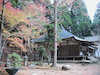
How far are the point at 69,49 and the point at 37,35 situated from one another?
12.9ft

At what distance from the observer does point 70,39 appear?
1207 centimetres

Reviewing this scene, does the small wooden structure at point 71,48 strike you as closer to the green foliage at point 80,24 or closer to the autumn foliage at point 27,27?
the autumn foliage at point 27,27

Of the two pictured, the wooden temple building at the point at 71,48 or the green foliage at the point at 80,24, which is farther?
the green foliage at the point at 80,24

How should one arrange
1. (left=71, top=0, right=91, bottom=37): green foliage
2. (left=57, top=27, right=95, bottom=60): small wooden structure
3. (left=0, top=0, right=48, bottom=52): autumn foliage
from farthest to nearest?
1. (left=71, top=0, right=91, bottom=37): green foliage
2. (left=57, top=27, right=95, bottom=60): small wooden structure
3. (left=0, top=0, right=48, bottom=52): autumn foliage

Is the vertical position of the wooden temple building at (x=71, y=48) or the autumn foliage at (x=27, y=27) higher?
the autumn foliage at (x=27, y=27)

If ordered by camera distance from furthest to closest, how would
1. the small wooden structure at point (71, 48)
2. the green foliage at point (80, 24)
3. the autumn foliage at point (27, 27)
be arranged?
the green foliage at point (80, 24), the small wooden structure at point (71, 48), the autumn foliage at point (27, 27)

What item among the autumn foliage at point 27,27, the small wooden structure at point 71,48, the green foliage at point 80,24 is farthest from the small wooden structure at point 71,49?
the green foliage at point 80,24

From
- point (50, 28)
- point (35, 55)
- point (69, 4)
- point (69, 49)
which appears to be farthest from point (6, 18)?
point (69, 49)

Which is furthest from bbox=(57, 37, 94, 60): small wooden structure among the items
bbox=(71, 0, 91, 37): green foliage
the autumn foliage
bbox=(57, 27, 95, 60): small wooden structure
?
bbox=(71, 0, 91, 37): green foliage

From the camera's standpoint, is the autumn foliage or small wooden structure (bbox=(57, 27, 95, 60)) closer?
the autumn foliage

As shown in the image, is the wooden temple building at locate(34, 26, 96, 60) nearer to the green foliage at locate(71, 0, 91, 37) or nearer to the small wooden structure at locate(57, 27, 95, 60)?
the small wooden structure at locate(57, 27, 95, 60)

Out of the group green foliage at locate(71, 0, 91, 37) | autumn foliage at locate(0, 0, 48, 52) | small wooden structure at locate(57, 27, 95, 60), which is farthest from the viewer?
green foliage at locate(71, 0, 91, 37)

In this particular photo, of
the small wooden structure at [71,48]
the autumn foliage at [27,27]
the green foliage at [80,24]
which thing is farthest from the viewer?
the green foliage at [80,24]

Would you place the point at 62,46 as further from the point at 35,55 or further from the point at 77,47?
the point at 35,55
